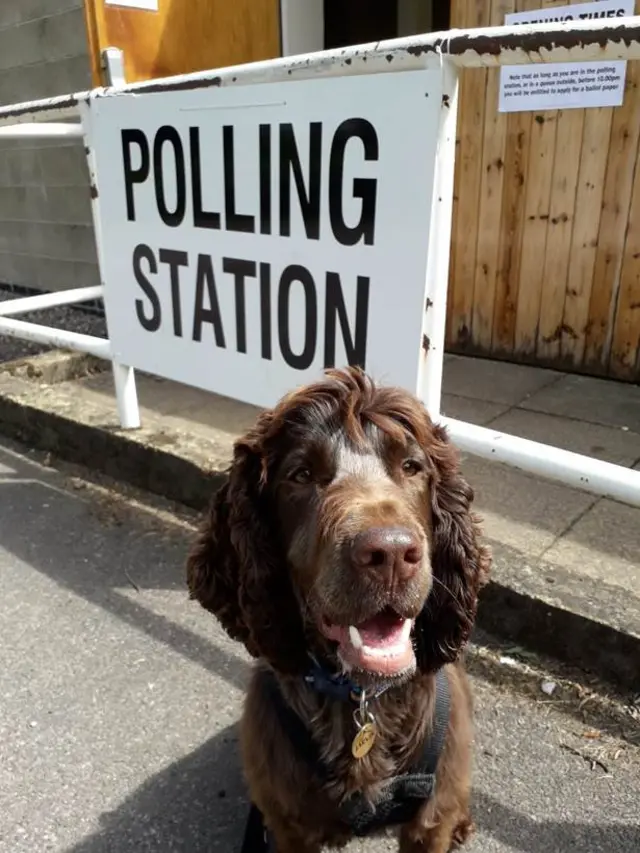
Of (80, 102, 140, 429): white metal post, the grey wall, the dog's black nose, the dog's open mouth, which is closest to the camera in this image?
the dog's black nose

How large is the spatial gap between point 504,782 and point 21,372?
4446 millimetres

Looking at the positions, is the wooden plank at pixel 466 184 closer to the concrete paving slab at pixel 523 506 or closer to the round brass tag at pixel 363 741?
the concrete paving slab at pixel 523 506

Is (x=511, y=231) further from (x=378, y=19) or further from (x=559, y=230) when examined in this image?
(x=378, y=19)

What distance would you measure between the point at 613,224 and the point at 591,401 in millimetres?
1126

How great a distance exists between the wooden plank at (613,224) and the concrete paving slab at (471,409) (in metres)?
0.88

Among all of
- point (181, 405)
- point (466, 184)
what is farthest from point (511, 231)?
point (181, 405)

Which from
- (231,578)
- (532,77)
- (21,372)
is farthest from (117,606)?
(532,77)

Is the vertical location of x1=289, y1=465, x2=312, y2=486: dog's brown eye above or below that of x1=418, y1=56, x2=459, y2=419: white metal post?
below

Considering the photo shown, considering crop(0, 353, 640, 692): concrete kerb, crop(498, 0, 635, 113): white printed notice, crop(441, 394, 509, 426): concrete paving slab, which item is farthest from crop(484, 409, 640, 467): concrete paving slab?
crop(498, 0, 635, 113): white printed notice

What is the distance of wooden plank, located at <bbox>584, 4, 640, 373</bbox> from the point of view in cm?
453

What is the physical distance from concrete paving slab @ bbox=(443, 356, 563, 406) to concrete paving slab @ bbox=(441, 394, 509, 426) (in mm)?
66

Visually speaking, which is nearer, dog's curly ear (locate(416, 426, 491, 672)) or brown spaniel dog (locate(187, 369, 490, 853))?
brown spaniel dog (locate(187, 369, 490, 853))

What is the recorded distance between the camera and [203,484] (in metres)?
3.92

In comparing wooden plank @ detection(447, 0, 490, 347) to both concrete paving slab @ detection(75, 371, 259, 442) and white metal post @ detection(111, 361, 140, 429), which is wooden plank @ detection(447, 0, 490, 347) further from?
white metal post @ detection(111, 361, 140, 429)
